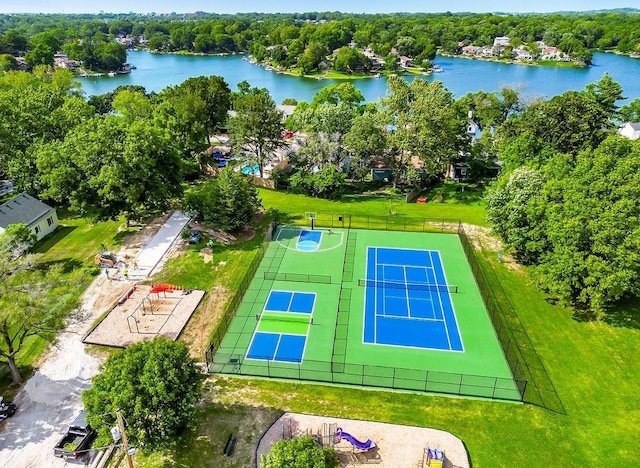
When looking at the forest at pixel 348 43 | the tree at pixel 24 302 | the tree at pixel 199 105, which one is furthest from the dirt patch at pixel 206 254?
the forest at pixel 348 43

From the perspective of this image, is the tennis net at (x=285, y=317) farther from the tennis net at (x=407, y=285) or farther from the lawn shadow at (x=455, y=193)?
the lawn shadow at (x=455, y=193)

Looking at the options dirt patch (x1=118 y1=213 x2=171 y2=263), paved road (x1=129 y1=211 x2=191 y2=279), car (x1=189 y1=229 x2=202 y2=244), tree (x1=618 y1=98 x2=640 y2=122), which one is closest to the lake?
tree (x1=618 y1=98 x2=640 y2=122)

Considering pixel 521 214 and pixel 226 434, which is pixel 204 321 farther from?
pixel 521 214

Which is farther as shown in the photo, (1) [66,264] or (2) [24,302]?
(1) [66,264]

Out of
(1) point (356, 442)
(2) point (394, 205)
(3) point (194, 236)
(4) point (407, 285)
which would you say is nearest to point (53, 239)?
(3) point (194, 236)

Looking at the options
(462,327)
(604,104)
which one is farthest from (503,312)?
(604,104)

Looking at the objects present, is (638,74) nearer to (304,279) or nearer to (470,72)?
(470,72)

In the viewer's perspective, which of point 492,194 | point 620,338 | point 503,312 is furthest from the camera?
point 492,194
